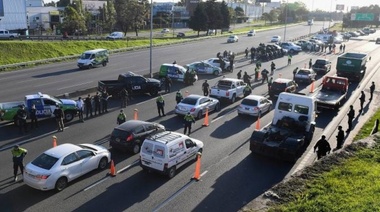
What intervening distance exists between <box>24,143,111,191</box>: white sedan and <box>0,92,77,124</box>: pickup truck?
7.41m

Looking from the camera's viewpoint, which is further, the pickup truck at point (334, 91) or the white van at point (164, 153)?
the pickup truck at point (334, 91)

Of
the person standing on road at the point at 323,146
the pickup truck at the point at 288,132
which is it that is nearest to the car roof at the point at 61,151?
the pickup truck at the point at 288,132

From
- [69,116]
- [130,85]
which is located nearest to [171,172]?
[69,116]

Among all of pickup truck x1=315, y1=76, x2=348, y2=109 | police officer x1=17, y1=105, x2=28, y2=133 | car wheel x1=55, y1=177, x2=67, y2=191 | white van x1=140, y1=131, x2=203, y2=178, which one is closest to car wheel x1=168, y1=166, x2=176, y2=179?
white van x1=140, y1=131, x2=203, y2=178

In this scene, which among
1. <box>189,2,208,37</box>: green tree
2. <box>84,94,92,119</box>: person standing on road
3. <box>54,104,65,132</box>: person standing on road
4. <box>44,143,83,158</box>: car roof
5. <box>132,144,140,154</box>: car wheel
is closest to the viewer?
<box>44,143,83,158</box>: car roof

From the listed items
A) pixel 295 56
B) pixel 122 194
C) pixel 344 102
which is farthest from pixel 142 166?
pixel 295 56

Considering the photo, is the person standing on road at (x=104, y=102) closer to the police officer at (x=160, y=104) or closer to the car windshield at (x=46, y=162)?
the police officer at (x=160, y=104)

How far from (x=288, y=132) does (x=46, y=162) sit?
1049cm

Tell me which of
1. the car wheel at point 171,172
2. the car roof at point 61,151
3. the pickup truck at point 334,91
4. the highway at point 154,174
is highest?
the car roof at point 61,151

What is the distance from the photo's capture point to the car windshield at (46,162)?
43.2ft

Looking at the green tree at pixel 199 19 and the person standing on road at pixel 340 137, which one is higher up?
the green tree at pixel 199 19

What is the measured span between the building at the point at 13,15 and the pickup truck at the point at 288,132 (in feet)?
199

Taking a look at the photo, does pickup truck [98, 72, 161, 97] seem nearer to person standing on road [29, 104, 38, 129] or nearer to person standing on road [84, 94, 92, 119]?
person standing on road [84, 94, 92, 119]

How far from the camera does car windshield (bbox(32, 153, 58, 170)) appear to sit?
13.2 m
